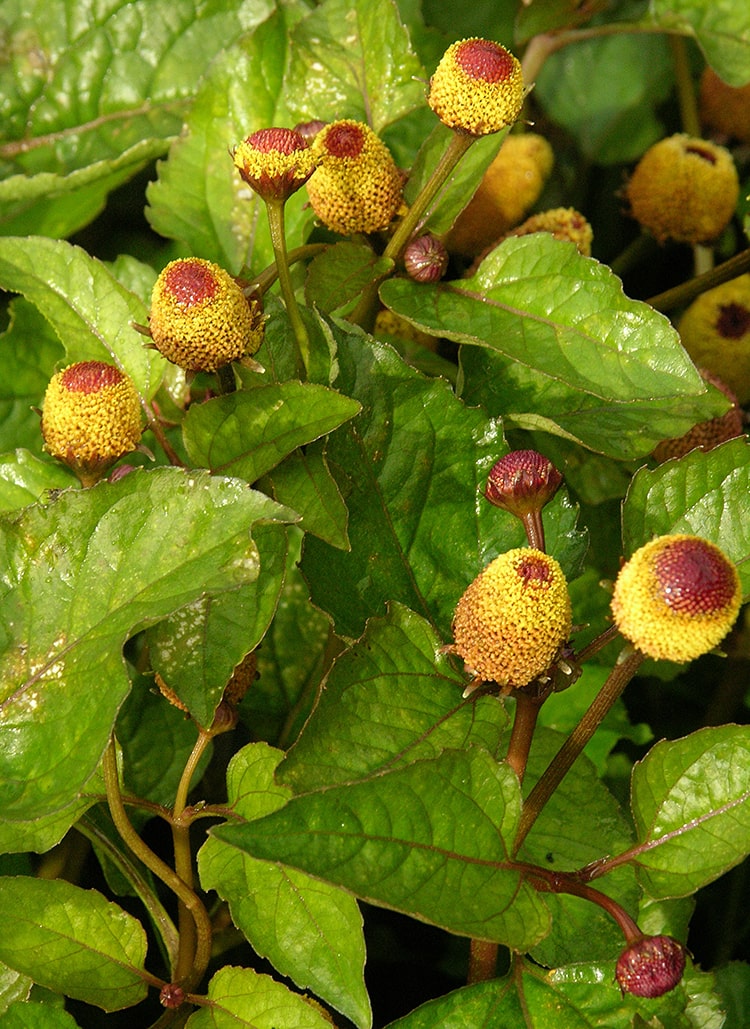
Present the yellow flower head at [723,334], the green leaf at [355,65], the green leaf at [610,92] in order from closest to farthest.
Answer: the green leaf at [355,65] < the yellow flower head at [723,334] < the green leaf at [610,92]

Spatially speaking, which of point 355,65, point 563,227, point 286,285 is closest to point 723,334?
point 563,227

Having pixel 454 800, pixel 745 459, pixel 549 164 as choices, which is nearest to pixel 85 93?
pixel 549 164

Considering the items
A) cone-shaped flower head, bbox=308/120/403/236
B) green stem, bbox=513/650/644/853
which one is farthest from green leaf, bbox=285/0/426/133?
green stem, bbox=513/650/644/853

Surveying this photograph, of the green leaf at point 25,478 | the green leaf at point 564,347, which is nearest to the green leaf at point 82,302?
the green leaf at point 25,478

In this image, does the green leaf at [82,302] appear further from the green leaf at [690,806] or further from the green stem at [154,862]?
the green leaf at [690,806]

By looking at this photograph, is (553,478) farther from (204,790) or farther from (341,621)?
(204,790)

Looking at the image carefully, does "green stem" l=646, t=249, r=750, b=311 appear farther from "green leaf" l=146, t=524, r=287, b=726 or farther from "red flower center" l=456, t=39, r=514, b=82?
"green leaf" l=146, t=524, r=287, b=726
